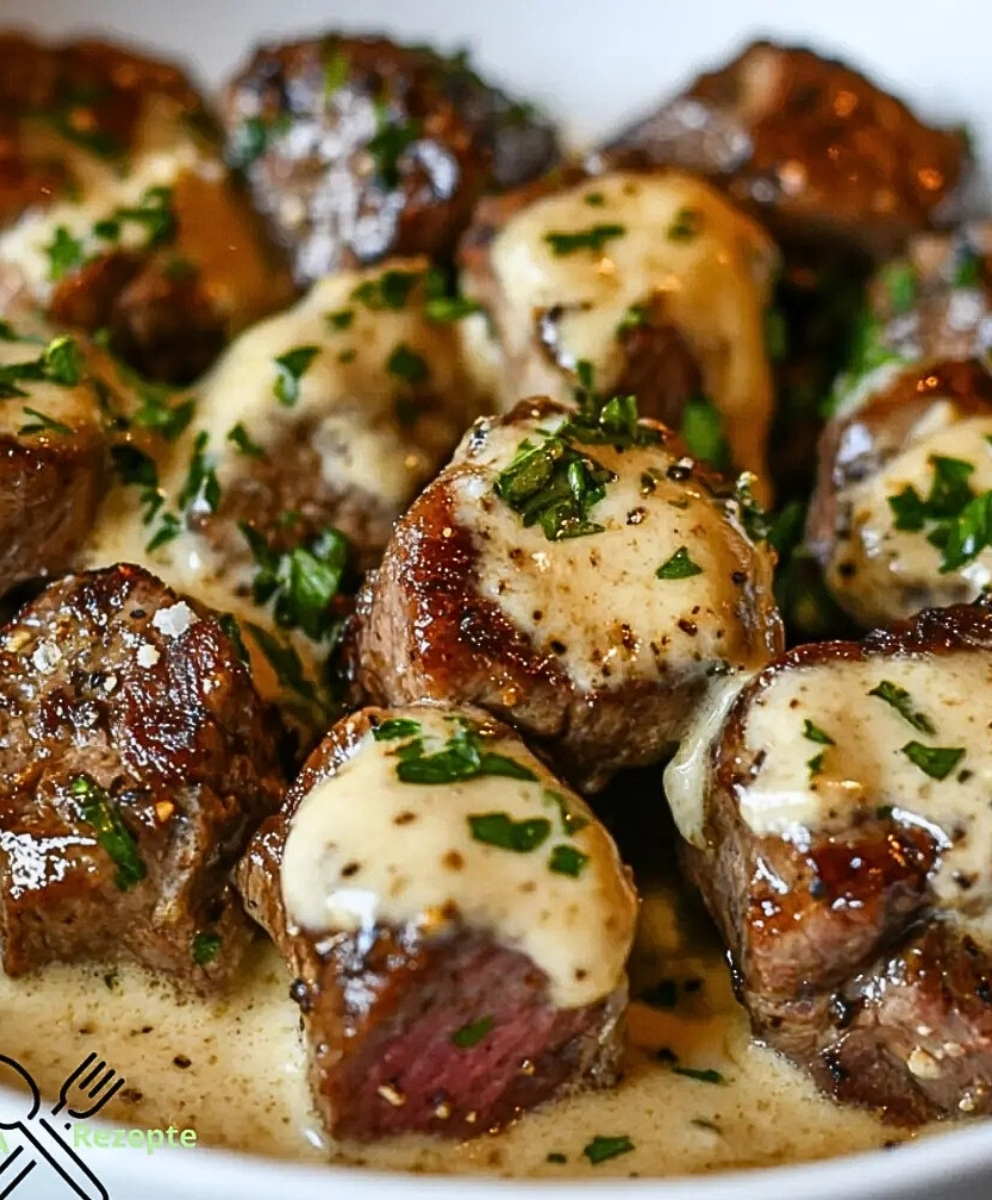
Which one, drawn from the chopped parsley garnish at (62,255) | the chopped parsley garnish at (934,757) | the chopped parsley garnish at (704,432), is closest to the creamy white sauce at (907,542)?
the chopped parsley garnish at (704,432)

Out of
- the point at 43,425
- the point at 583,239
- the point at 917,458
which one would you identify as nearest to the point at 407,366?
the point at 583,239

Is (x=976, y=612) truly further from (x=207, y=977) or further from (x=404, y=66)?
(x=404, y=66)

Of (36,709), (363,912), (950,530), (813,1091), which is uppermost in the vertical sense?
(36,709)

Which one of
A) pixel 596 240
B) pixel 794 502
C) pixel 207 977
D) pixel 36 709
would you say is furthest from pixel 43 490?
pixel 794 502

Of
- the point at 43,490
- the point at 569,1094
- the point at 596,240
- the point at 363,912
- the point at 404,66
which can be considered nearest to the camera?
the point at 363,912

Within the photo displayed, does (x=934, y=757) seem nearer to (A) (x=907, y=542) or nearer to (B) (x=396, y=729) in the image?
(A) (x=907, y=542)

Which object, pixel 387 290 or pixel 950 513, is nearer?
pixel 950 513

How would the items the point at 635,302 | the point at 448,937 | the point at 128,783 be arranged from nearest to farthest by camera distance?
the point at 448,937
the point at 128,783
the point at 635,302
